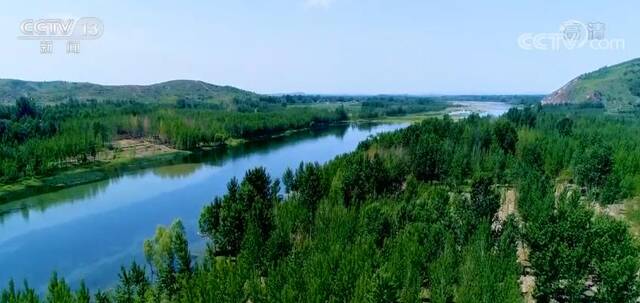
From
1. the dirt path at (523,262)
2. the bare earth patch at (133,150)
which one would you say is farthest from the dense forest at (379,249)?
the bare earth patch at (133,150)

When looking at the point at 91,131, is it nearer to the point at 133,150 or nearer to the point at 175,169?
the point at 133,150

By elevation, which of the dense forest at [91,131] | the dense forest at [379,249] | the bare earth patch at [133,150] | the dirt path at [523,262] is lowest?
the dirt path at [523,262]

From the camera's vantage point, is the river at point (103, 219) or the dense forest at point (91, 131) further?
the dense forest at point (91, 131)

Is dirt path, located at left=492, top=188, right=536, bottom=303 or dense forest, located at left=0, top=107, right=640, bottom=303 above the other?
dense forest, located at left=0, top=107, right=640, bottom=303

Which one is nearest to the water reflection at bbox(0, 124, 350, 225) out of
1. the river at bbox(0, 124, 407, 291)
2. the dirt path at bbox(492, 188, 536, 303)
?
the river at bbox(0, 124, 407, 291)

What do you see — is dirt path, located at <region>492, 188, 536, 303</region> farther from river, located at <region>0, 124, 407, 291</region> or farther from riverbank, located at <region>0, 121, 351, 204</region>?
riverbank, located at <region>0, 121, 351, 204</region>

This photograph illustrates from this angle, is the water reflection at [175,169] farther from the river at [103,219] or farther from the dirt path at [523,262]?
the dirt path at [523,262]
